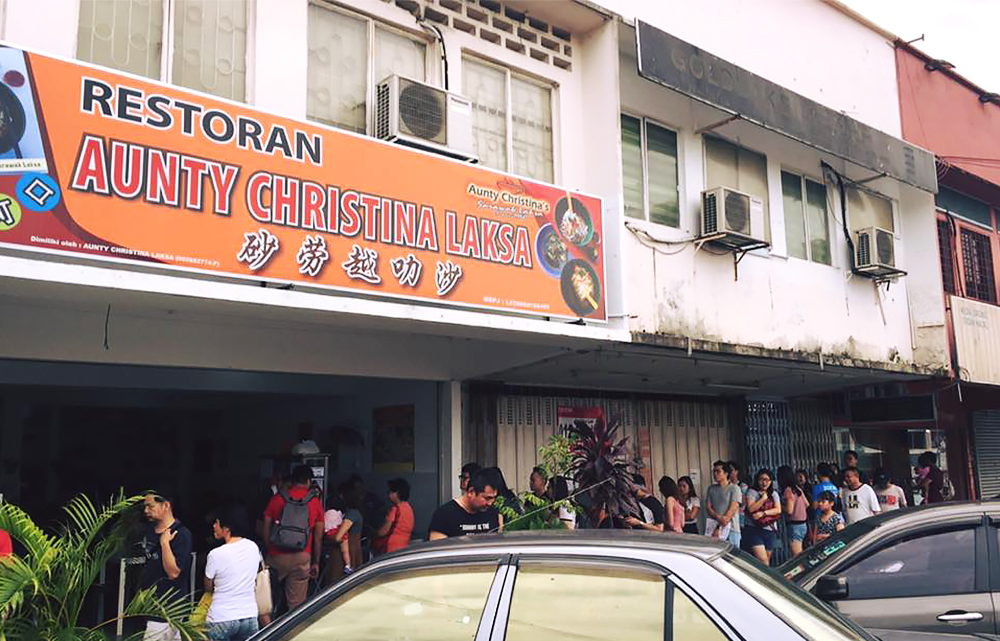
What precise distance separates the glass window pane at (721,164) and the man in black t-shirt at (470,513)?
624cm

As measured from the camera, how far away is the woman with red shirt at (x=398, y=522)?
29.3ft

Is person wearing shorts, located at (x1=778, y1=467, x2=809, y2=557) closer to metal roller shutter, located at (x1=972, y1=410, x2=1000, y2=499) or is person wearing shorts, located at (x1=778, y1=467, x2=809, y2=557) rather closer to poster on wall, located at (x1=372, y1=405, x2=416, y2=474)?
poster on wall, located at (x1=372, y1=405, x2=416, y2=474)

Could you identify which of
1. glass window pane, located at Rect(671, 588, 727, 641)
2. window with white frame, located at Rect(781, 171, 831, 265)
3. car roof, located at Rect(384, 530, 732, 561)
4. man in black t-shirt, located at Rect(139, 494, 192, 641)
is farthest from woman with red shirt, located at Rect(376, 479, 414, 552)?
window with white frame, located at Rect(781, 171, 831, 265)

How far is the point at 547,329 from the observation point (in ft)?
26.8

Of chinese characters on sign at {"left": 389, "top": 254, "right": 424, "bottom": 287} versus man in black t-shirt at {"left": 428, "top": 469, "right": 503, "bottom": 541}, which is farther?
chinese characters on sign at {"left": 389, "top": 254, "right": 424, "bottom": 287}

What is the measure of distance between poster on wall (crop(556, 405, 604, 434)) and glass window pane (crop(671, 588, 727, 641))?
773cm

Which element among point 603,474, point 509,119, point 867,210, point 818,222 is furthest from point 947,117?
point 603,474

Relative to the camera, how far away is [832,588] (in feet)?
16.5

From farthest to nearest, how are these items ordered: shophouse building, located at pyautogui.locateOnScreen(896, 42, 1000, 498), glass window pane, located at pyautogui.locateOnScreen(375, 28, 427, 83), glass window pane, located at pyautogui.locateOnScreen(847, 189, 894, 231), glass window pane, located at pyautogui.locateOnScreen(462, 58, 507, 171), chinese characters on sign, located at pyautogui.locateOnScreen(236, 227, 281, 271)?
shophouse building, located at pyautogui.locateOnScreen(896, 42, 1000, 498)
glass window pane, located at pyautogui.locateOnScreen(847, 189, 894, 231)
glass window pane, located at pyautogui.locateOnScreen(462, 58, 507, 171)
glass window pane, located at pyautogui.locateOnScreen(375, 28, 427, 83)
chinese characters on sign, located at pyautogui.locateOnScreen(236, 227, 281, 271)

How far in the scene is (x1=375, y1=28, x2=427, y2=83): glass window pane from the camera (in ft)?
27.6

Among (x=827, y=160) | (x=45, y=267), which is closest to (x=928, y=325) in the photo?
(x=827, y=160)

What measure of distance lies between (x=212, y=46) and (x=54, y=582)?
462cm

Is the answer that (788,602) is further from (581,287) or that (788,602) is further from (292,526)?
(581,287)

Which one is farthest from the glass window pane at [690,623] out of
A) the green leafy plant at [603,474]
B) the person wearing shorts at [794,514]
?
the person wearing shorts at [794,514]
